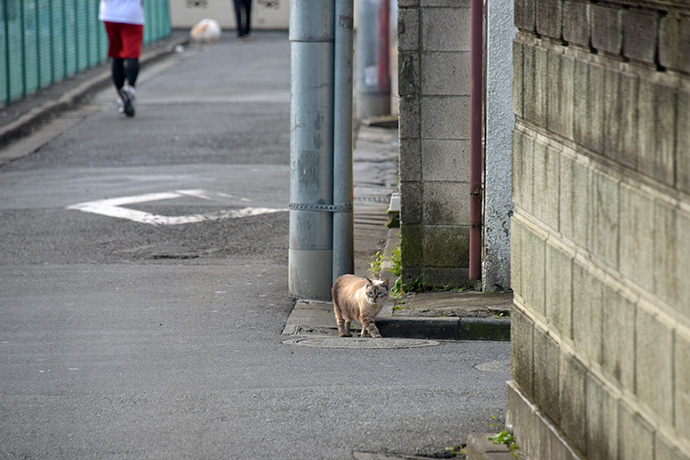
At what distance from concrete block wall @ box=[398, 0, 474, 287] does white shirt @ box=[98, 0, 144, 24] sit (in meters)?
9.08

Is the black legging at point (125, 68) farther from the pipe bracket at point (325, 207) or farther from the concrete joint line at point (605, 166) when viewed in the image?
the concrete joint line at point (605, 166)

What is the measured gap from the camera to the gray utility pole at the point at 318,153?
7152 millimetres

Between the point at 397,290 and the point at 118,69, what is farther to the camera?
the point at 118,69

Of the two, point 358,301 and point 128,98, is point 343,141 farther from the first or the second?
point 128,98

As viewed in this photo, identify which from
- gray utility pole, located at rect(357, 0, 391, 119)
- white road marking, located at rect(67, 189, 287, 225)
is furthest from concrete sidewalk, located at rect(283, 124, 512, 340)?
gray utility pole, located at rect(357, 0, 391, 119)

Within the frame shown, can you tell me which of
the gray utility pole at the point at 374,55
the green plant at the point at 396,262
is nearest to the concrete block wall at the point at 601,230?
the green plant at the point at 396,262

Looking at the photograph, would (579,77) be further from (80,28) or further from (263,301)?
(80,28)

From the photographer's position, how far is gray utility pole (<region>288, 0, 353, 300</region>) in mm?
7152

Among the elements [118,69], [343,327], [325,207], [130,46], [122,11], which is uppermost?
[122,11]

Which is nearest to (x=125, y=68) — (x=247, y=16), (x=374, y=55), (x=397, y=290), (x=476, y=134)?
(x=374, y=55)

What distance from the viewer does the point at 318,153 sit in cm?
728

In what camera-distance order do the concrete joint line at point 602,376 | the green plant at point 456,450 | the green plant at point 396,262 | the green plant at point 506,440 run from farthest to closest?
the green plant at point 396,262 → the green plant at point 456,450 → the green plant at point 506,440 → the concrete joint line at point 602,376

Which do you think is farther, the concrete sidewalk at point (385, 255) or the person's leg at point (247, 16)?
the person's leg at point (247, 16)

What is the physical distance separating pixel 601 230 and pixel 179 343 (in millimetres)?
A: 3714
